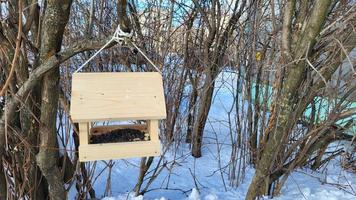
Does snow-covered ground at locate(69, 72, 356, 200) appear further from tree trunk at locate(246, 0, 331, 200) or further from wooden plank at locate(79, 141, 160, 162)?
wooden plank at locate(79, 141, 160, 162)

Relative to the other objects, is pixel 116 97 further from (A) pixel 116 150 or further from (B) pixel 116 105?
(A) pixel 116 150

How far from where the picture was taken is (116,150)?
2070 millimetres

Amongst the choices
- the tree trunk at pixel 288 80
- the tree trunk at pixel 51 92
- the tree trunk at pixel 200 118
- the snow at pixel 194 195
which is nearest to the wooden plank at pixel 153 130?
the tree trunk at pixel 51 92

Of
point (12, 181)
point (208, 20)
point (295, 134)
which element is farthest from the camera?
point (208, 20)

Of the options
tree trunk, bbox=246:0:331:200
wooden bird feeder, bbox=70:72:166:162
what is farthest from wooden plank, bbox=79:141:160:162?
tree trunk, bbox=246:0:331:200

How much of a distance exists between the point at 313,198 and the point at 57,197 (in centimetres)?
252

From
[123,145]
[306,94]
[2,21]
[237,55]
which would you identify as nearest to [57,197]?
[123,145]

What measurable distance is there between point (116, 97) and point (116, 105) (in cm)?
4

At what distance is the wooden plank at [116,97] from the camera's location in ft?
6.36

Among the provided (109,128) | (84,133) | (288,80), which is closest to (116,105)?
(84,133)

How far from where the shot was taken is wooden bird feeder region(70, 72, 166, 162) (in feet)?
6.38

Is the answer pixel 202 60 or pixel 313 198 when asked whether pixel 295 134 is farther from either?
pixel 202 60

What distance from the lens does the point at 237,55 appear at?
13.6ft

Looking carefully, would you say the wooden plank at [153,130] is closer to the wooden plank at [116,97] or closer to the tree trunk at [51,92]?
the wooden plank at [116,97]
